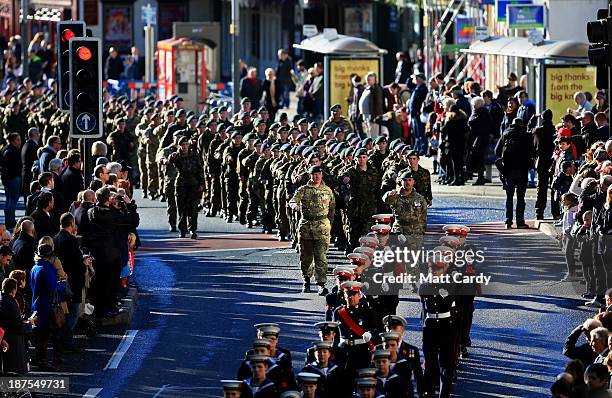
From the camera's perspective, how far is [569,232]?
84.6ft

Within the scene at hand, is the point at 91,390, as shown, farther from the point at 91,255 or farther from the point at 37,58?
the point at 37,58

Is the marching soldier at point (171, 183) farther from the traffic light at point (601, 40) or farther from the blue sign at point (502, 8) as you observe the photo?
the blue sign at point (502, 8)

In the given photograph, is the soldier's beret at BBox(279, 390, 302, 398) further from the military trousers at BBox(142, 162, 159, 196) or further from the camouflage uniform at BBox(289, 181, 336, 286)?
the military trousers at BBox(142, 162, 159, 196)

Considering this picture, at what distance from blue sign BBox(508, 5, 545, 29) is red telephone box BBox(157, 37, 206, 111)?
505 inches

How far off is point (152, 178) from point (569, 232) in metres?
13.8

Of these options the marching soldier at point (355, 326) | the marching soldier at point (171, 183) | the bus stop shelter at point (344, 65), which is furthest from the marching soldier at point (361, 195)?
the bus stop shelter at point (344, 65)

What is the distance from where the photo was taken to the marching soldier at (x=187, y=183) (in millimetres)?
31281

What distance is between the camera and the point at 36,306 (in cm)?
2075

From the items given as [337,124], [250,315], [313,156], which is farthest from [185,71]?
[250,315]

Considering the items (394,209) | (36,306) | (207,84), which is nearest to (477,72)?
(207,84)

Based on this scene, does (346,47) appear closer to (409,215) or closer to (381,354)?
(409,215)

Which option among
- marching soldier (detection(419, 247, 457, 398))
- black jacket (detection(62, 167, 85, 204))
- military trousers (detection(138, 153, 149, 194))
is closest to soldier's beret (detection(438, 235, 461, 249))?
marching soldier (detection(419, 247, 457, 398))

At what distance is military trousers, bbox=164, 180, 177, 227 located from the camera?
3169 cm

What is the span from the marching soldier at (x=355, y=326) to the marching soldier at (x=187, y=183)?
1223 centimetres
